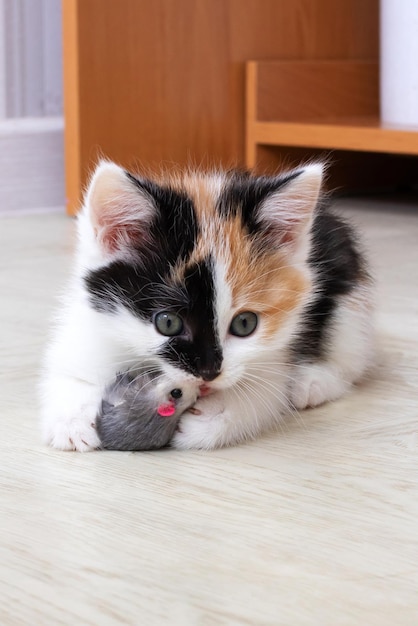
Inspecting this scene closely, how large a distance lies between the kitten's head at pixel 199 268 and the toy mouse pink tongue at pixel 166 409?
61 mm

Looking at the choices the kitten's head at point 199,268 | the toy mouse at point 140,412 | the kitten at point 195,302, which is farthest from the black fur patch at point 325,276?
the toy mouse at point 140,412

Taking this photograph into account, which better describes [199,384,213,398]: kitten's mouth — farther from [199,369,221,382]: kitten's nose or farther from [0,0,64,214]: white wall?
[0,0,64,214]: white wall

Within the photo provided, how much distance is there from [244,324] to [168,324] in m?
0.10

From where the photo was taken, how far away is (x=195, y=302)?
1.18 metres

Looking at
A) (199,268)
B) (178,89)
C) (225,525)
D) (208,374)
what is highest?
(178,89)

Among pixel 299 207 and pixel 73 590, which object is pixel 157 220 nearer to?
pixel 299 207

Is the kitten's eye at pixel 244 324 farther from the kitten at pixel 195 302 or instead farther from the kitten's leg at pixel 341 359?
the kitten's leg at pixel 341 359

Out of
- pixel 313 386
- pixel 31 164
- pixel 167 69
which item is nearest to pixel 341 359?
pixel 313 386

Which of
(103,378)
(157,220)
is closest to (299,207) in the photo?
(157,220)

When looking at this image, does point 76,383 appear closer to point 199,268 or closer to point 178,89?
point 199,268

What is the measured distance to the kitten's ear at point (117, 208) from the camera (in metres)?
1.21

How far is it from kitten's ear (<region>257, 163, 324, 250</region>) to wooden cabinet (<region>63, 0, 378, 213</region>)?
188 centimetres

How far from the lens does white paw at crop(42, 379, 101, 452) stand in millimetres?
1271

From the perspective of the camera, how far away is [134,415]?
1.24m
